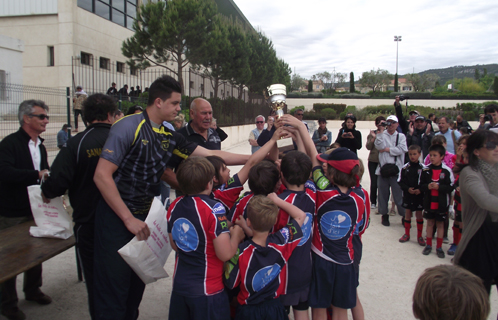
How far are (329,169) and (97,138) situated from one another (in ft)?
6.08

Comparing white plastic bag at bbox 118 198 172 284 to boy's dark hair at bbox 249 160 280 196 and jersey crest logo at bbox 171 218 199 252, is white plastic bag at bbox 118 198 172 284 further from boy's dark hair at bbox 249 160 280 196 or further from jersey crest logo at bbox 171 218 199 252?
boy's dark hair at bbox 249 160 280 196

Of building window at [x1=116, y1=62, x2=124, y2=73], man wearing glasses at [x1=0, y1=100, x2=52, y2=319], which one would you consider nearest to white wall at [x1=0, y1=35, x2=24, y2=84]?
building window at [x1=116, y1=62, x2=124, y2=73]

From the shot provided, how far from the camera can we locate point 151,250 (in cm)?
242

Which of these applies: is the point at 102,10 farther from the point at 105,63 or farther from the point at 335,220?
the point at 335,220

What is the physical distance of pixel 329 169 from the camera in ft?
8.61

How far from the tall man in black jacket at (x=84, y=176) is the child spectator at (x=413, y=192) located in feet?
15.0

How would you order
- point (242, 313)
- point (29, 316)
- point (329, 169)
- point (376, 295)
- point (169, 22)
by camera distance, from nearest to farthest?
point (242, 313) < point (329, 169) < point (29, 316) < point (376, 295) < point (169, 22)

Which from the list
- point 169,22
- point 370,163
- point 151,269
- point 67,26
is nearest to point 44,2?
point 67,26

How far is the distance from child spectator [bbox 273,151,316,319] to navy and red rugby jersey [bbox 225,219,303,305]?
135mm

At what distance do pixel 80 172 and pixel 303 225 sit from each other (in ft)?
5.84

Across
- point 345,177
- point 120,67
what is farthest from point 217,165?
point 120,67

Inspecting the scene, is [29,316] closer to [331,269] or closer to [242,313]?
[242,313]

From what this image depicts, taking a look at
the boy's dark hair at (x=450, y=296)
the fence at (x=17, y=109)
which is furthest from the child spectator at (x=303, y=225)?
the fence at (x=17, y=109)

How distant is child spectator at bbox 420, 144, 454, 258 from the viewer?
15.8 ft
